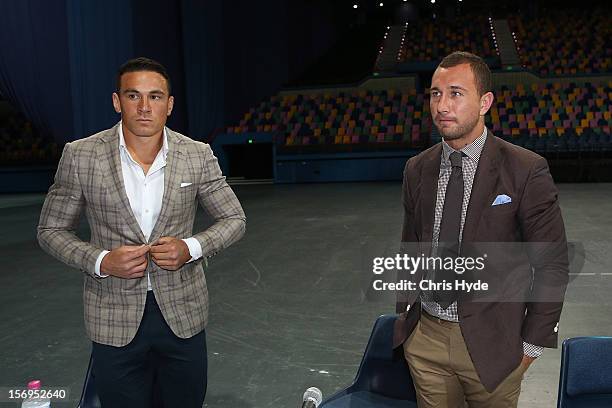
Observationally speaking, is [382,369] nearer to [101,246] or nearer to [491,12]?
[101,246]

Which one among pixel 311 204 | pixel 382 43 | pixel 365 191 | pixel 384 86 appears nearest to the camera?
pixel 311 204

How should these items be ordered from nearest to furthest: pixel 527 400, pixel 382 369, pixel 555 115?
pixel 382 369 < pixel 527 400 < pixel 555 115

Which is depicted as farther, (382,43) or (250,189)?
(382,43)

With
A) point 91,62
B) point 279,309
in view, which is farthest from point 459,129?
point 91,62

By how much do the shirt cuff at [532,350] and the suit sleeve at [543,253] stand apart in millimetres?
16

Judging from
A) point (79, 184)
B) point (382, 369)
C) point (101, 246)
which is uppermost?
point (79, 184)

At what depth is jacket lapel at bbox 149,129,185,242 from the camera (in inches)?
62.4

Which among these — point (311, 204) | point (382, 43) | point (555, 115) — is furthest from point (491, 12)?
point (311, 204)

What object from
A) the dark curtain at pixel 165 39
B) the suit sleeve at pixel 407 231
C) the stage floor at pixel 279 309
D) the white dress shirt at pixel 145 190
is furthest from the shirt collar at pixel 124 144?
the dark curtain at pixel 165 39

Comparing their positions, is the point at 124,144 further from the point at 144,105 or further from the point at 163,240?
the point at 163,240

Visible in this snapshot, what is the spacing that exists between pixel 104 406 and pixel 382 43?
2279 cm

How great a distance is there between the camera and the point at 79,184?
1562 mm

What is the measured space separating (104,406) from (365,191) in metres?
10.6

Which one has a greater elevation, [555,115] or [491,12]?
[491,12]
